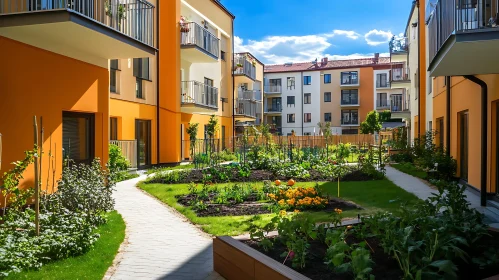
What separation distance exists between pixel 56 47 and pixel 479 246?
9018 mm

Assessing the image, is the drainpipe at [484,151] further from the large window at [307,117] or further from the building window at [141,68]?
the large window at [307,117]

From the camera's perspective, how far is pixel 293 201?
9.11 m

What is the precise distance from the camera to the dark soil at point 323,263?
14.3 ft

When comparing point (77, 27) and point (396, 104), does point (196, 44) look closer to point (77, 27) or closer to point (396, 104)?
point (77, 27)

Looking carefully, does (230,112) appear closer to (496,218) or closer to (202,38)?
(202,38)

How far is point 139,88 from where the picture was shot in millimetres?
19391

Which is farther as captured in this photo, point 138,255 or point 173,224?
point 173,224

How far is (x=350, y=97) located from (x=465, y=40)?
53.3m

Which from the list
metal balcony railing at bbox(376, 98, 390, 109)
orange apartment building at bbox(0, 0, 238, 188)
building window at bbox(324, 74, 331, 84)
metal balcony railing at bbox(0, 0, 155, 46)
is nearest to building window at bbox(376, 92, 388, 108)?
metal balcony railing at bbox(376, 98, 390, 109)

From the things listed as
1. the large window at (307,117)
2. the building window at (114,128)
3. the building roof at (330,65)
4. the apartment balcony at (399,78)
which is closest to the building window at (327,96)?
the large window at (307,117)

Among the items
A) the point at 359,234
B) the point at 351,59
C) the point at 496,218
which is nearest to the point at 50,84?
the point at 359,234

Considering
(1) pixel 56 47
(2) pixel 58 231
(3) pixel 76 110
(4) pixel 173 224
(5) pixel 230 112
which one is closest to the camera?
(2) pixel 58 231

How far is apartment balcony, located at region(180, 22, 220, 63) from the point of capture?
22136mm

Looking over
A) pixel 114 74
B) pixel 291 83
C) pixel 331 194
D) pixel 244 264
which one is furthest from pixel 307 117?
pixel 244 264
